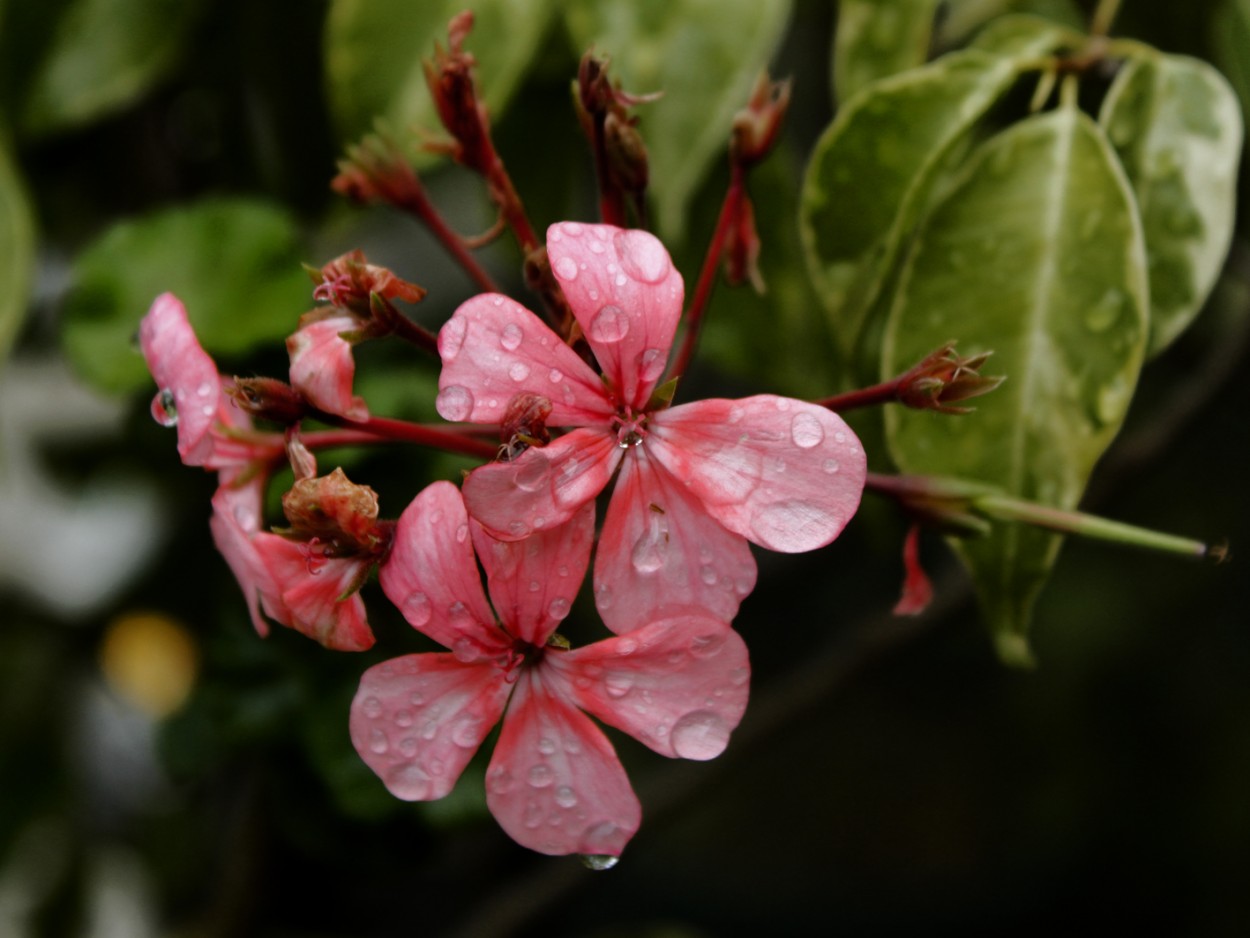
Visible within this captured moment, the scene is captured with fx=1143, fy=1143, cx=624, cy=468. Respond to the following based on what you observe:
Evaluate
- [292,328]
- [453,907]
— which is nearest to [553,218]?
[292,328]

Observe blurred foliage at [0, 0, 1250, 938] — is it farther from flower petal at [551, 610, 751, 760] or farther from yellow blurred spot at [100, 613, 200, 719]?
A: flower petal at [551, 610, 751, 760]

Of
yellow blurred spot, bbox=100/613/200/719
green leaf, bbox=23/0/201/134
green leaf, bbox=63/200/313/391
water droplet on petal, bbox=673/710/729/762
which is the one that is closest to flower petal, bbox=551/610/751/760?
water droplet on petal, bbox=673/710/729/762

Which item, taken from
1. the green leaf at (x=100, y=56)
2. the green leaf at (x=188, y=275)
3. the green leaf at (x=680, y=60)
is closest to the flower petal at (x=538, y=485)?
the green leaf at (x=680, y=60)

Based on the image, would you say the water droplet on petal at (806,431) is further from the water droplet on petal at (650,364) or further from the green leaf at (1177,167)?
the green leaf at (1177,167)

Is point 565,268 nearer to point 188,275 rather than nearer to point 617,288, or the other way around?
point 617,288

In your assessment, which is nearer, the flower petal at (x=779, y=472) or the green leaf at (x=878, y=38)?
the flower petal at (x=779, y=472)

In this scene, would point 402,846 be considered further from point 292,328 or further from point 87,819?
point 87,819

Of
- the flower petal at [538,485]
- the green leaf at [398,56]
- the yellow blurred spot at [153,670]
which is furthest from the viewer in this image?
the yellow blurred spot at [153,670]
